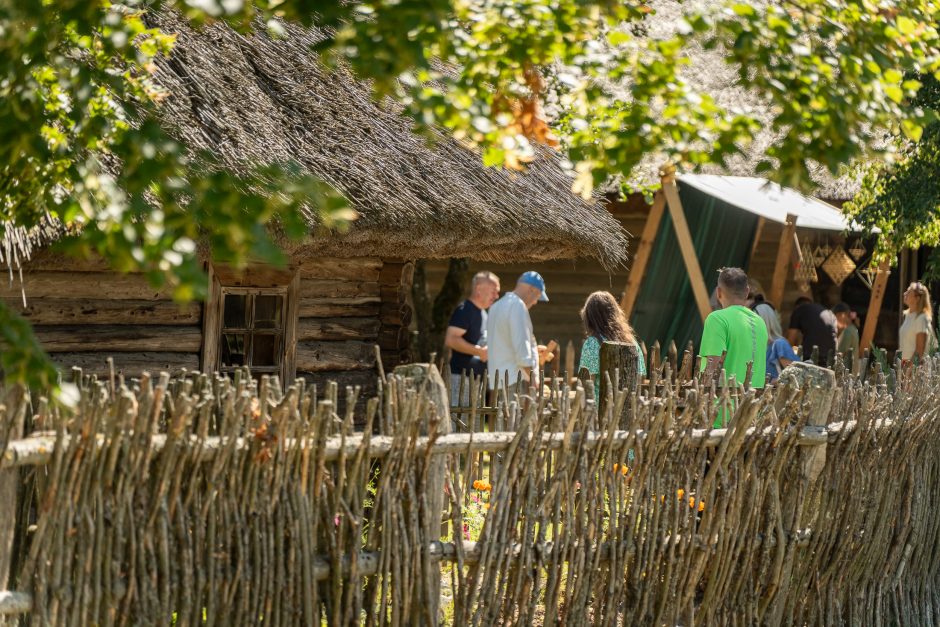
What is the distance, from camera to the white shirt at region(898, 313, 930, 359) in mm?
11109

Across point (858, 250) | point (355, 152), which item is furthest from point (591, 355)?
point (858, 250)

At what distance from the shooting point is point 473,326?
30.3 feet

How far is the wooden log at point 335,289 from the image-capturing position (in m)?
8.05

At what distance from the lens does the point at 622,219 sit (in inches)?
574

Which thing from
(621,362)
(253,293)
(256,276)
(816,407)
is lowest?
(816,407)

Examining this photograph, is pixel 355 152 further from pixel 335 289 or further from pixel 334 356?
pixel 334 356

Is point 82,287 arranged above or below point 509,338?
above

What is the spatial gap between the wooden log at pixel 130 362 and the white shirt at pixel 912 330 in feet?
22.3

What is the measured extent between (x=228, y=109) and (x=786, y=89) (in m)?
4.18

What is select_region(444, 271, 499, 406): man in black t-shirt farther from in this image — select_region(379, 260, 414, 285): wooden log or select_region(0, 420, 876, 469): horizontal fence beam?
select_region(0, 420, 876, 469): horizontal fence beam

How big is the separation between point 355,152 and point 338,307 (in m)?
1.36

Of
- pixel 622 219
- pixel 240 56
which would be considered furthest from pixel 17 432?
pixel 622 219

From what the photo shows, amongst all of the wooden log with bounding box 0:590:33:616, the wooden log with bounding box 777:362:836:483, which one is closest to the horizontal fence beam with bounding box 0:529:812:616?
the wooden log with bounding box 0:590:33:616

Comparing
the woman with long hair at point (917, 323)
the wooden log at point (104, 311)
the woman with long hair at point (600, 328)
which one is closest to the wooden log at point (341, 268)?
the wooden log at point (104, 311)
